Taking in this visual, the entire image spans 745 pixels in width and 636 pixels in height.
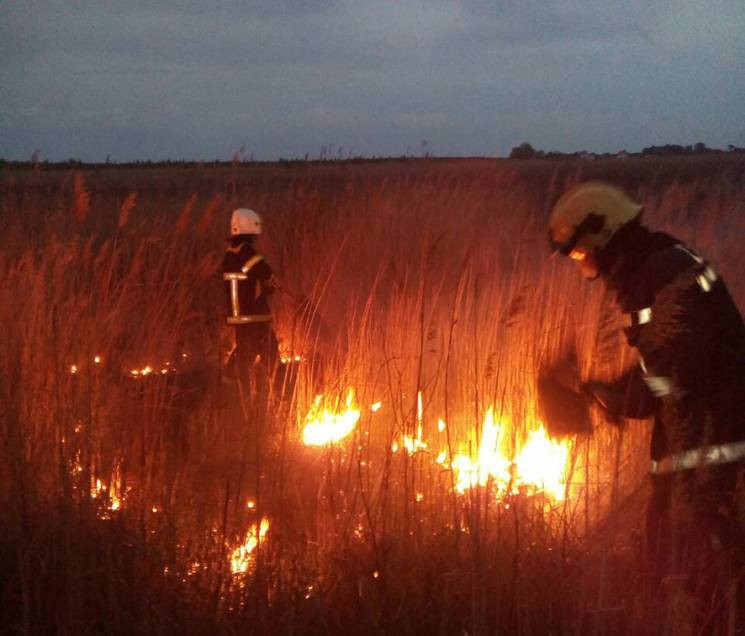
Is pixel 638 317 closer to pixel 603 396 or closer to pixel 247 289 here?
pixel 603 396

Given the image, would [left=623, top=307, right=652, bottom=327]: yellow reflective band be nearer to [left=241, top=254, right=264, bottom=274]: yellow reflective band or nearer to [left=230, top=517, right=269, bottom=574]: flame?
[left=230, top=517, right=269, bottom=574]: flame

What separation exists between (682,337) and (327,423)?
219cm

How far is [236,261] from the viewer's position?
7520 mm

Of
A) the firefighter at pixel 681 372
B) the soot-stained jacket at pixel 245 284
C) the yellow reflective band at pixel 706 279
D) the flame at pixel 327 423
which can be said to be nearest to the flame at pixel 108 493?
the flame at pixel 327 423

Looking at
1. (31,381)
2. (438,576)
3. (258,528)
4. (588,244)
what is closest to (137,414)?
(31,381)

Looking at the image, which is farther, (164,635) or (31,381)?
(31,381)

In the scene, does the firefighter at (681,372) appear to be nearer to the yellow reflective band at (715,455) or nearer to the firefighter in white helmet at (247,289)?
the yellow reflective band at (715,455)

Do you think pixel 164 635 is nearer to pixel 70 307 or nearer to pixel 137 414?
pixel 137 414

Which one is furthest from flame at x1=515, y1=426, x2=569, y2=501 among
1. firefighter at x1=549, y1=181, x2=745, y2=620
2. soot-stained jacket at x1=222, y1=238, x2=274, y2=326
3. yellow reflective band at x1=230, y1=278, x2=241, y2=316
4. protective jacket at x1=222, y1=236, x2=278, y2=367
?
yellow reflective band at x1=230, y1=278, x2=241, y2=316

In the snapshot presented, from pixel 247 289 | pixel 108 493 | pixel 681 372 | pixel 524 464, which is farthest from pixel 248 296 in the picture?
pixel 681 372

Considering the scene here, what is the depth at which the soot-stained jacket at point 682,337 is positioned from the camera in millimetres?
3271

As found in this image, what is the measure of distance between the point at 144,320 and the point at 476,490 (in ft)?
8.79

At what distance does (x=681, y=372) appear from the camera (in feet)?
10.9

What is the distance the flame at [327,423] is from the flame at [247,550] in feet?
2.57
